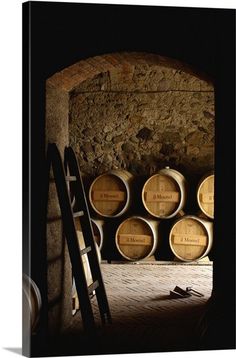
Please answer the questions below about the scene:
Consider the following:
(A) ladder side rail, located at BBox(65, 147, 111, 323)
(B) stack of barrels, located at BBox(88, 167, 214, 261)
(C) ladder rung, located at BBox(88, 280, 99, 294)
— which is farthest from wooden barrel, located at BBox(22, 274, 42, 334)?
(B) stack of barrels, located at BBox(88, 167, 214, 261)

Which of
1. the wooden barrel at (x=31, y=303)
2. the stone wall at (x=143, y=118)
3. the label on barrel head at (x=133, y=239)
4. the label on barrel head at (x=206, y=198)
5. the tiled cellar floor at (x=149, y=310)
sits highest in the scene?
the stone wall at (x=143, y=118)

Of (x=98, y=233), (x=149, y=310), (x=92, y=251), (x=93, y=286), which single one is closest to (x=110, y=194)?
(x=98, y=233)

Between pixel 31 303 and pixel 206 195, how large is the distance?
490 centimetres

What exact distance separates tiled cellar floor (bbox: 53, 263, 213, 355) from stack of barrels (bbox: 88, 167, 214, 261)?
27cm

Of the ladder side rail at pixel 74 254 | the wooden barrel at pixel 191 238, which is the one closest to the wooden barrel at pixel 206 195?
the wooden barrel at pixel 191 238

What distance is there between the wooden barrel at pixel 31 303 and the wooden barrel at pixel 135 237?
4461 millimetres

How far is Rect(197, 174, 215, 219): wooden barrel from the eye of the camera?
27.5 ft

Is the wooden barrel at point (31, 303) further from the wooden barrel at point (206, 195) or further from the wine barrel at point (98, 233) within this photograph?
the wooden barrel at point (206, 195)

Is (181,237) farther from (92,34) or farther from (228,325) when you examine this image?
(92,34)

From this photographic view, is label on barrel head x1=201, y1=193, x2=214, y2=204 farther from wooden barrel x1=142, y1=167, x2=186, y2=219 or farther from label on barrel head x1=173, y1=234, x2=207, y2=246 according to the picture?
label on barrel head x1=173, y1=234, x2=207, y2=246

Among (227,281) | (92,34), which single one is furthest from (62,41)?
(227,281)

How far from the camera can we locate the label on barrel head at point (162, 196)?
8.42 metres

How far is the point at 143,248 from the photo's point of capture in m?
8.41

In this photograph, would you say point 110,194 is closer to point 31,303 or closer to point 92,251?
point 92,251
